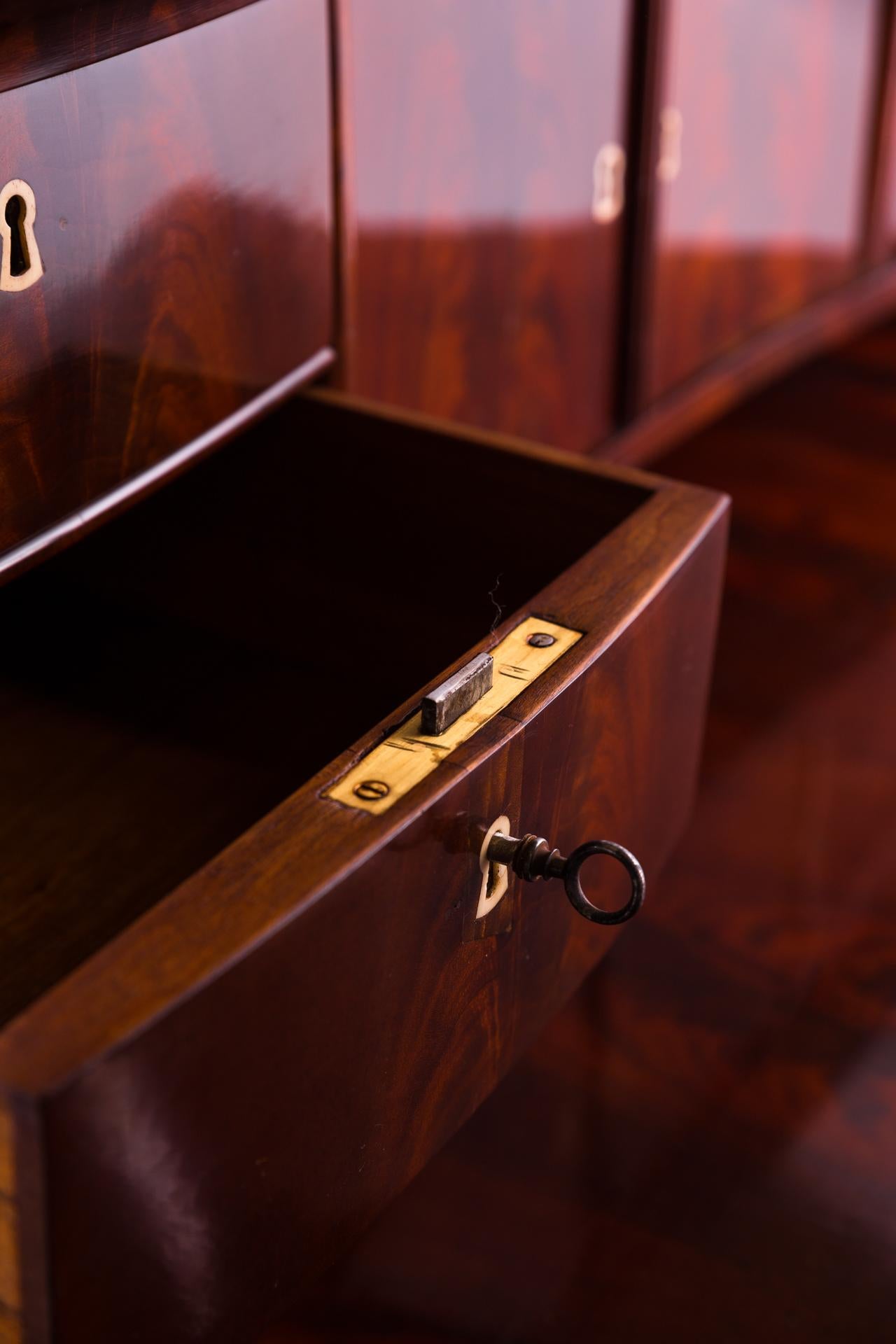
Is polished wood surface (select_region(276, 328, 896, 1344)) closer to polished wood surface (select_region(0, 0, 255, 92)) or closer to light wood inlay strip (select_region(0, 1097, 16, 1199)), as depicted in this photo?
light wood inlay strip (select_region(0, 1097, 16, 1199))

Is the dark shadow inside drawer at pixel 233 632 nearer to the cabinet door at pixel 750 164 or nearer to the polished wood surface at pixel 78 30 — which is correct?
the polished wood surface at pixel 78 30

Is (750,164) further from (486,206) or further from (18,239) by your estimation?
(18,239)

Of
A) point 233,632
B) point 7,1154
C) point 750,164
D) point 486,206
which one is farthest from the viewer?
point 750,164

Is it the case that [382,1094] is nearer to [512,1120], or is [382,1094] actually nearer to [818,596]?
[512,1120]

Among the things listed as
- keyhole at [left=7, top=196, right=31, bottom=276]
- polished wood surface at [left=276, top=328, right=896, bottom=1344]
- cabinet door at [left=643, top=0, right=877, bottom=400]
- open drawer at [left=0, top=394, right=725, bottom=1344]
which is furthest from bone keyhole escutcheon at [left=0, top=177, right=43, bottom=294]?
cabinet door at [left=643, top=0, right=877, bottom=400]

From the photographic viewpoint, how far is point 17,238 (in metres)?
0.46

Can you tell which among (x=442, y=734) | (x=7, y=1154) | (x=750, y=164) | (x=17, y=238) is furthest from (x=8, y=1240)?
(x=750, y=164)

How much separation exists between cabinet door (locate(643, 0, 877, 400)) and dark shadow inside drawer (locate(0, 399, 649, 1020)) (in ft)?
1.32

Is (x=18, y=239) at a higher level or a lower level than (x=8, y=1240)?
higher

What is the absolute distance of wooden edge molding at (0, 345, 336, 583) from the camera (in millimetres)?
496

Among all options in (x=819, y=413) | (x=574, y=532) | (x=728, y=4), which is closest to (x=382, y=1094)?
(x=574, y=532)

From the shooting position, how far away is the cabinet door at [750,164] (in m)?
0.94

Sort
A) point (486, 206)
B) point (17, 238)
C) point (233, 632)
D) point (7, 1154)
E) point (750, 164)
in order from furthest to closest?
point (750, 164)
point (486, 206)
point (233, 632)
point (17, 238)
point (7, 1154)

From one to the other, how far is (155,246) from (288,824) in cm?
24
